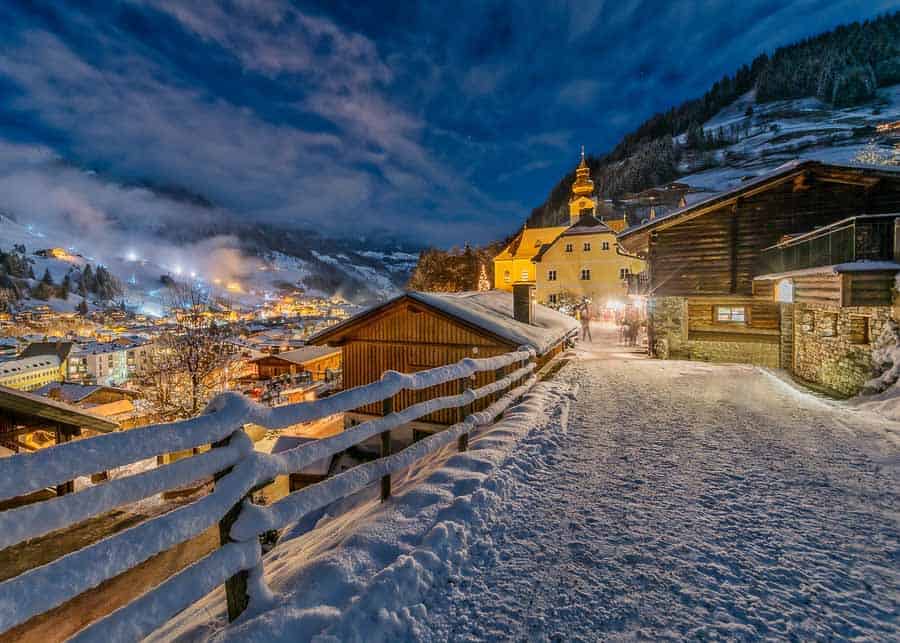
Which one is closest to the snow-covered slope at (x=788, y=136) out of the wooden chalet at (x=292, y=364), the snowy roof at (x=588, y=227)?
the snowy roof at (x=588, y=227)

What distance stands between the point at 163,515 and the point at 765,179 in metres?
20.6

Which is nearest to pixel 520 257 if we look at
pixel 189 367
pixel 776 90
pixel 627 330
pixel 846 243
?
pixel 627 330

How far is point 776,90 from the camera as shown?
342 ft

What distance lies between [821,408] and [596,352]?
438 inches

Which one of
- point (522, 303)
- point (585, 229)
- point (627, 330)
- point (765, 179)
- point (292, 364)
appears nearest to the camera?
point (522, 303)

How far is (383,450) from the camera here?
405cm

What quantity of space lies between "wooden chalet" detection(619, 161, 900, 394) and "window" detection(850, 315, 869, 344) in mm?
62

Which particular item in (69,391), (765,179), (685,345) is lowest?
(69,391)

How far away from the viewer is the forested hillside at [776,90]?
9078 cm

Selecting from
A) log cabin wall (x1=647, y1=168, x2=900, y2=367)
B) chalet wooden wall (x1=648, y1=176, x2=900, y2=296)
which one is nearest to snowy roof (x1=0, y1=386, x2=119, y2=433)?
log cabin wall (x1=647, y1=168, x2=900, y2=367)

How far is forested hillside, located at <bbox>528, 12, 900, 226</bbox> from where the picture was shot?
298 ft

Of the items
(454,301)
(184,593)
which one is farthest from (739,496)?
(454,301)

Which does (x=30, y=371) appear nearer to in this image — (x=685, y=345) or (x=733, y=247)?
(x=685, y=345)

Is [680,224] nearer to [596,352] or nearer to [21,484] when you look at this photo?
[596,352]
